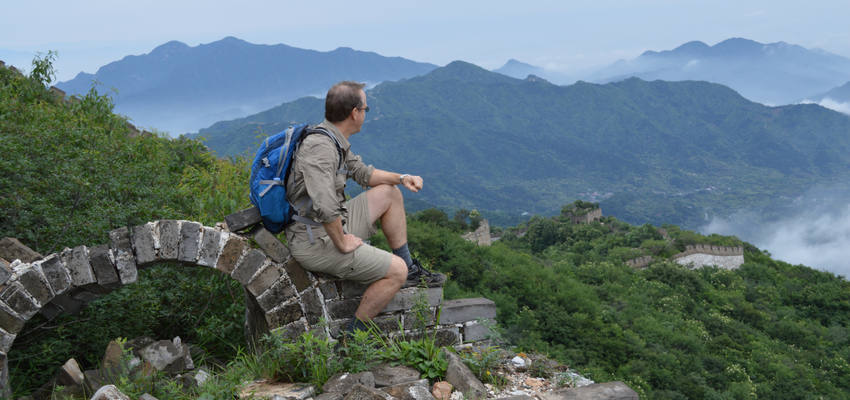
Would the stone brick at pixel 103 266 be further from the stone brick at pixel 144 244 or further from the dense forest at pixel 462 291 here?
the dense forest at pixel 462 291

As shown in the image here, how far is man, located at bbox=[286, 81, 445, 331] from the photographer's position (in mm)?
3535

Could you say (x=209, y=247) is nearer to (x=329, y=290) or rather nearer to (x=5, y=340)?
(x=329, y=290)

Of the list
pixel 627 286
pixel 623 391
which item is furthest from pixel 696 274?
pixel 623 391

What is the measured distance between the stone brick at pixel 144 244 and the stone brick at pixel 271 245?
0.67 metres

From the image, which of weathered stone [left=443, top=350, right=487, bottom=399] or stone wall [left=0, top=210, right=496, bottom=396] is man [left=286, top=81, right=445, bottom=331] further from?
weathered stone [left=443, top=350, right=487, bottom=399]

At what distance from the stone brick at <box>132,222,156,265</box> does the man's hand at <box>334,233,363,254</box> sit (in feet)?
4.15

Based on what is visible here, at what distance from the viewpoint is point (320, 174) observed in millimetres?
3514

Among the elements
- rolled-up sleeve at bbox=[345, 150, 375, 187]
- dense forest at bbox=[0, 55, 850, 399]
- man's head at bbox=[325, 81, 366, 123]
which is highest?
man's head at bbox=[325, 81, 366, 123]

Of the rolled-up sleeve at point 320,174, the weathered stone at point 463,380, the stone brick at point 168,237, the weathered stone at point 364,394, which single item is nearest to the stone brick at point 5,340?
the stone brick at point 168,237

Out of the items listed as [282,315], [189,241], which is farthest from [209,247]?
[282,315]

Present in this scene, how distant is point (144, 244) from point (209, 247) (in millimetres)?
415

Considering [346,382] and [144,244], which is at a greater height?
[144,244]

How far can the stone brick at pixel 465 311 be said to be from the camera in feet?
15.4

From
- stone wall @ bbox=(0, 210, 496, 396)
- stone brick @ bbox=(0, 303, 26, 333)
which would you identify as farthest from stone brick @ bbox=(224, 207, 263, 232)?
stone brick @ bbox=(0, 303, 26, 333)
